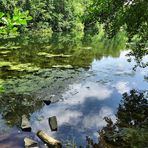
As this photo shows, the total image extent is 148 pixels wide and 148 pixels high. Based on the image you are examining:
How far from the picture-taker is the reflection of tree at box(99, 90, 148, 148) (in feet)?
36.8

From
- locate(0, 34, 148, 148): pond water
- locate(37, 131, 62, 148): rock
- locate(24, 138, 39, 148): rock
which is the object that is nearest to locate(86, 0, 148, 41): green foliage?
locate(0, 34, 148, 148): pond water

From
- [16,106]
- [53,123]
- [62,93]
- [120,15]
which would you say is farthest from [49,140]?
[62,93]

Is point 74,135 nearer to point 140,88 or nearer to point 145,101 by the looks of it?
point 145,101

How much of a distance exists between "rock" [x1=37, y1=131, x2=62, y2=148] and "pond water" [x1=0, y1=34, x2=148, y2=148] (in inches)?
14.2

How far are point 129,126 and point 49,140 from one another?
4156 millimetres

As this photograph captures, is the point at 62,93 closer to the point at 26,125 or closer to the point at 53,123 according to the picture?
the point at 53,123

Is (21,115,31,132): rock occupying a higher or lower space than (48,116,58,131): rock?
higher

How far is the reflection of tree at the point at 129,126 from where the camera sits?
36.8ft

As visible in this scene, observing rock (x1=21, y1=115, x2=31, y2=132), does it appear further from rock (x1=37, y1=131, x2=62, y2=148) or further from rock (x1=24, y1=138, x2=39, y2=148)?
rock (x1=24, y1=138, x2=39, y2=148)

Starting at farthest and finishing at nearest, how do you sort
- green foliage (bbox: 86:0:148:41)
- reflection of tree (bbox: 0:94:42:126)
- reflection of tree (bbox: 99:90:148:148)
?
reflection of tree (bbox: 0:94:42:126) < green foliage (bbox: 86:0:148:41) < reflection of tree (bbox: 99:90:148:148)

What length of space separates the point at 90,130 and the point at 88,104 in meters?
4.91

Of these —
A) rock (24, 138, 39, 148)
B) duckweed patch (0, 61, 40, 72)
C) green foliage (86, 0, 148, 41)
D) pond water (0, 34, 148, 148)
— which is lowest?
pond water (0, 34, 148, 148)

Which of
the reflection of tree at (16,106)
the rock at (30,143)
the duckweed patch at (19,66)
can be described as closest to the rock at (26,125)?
the reflection of tree at (16,106)

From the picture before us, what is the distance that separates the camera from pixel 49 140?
14297mm
